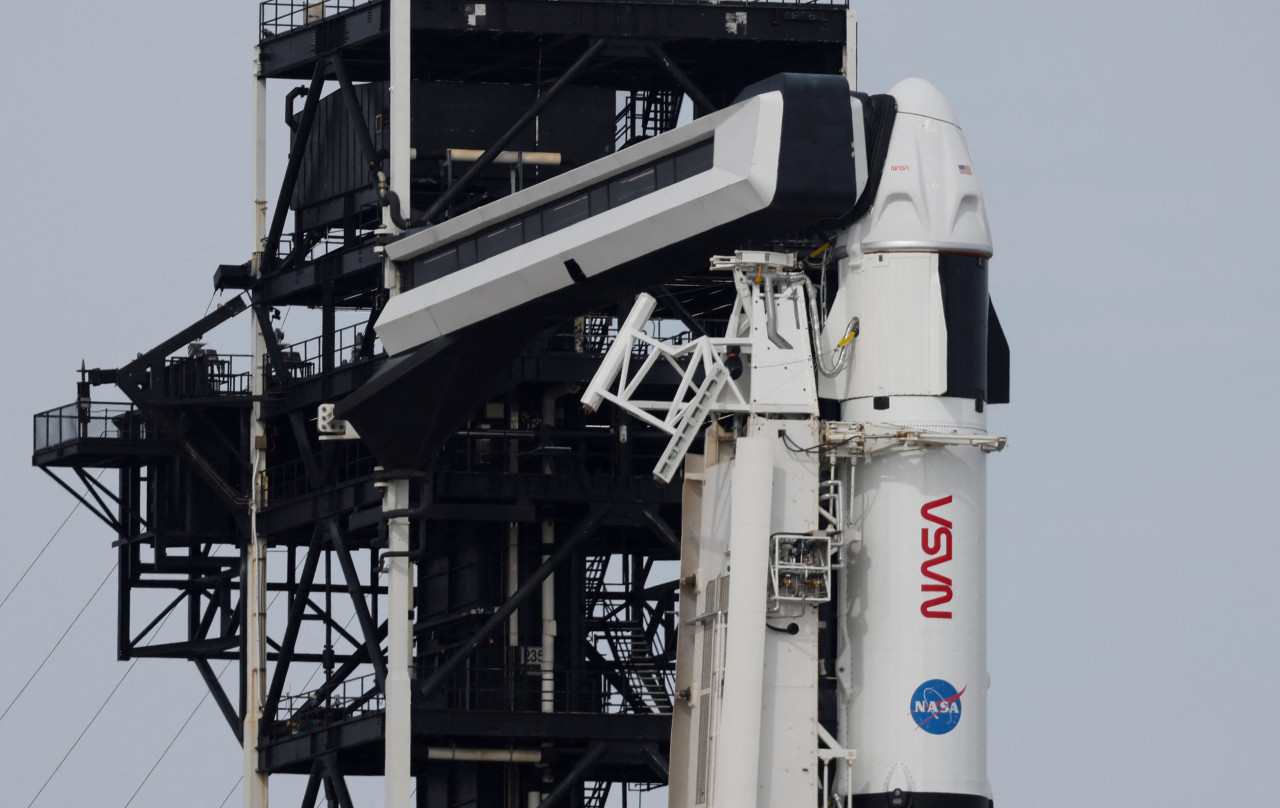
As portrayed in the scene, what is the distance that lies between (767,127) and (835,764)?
1002 cm

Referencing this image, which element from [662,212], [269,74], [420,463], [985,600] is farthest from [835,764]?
[269,74]

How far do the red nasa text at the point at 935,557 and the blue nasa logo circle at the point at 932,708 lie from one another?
1.12 m

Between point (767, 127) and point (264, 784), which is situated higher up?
point (767, 127)

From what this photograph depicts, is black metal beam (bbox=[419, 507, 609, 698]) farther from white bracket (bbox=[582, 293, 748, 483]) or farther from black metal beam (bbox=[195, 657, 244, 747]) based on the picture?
white bracket (bbox=[582, 293, 748, 483])

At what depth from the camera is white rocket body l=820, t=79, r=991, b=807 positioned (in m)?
58.7

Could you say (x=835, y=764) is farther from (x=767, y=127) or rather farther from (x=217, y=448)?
(x=217, y=448)

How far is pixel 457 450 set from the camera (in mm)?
80500

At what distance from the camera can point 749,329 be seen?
2333 inches

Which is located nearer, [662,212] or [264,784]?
[662,212]

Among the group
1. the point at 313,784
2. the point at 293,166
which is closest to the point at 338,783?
the point at 313,784

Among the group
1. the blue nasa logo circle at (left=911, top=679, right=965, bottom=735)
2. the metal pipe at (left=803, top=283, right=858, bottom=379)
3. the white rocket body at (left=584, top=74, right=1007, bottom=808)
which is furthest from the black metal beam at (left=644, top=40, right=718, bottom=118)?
the blue nasa logo circle at (left=911, top=679, right=965, bottom=735)

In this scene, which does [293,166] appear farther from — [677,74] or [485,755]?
[485,755]

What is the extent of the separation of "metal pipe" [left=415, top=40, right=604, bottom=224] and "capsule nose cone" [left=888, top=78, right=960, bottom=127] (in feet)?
65.4

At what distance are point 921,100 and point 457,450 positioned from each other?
74.3 ft
